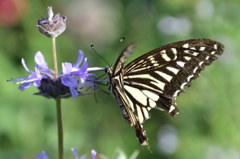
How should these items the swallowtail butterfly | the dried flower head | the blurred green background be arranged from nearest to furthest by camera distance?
the dried flower head
the swallowtail butterfly
the blurred green background

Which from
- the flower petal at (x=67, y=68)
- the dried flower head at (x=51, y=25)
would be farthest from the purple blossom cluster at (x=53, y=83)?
the dried flower head at (x=51, y=25)

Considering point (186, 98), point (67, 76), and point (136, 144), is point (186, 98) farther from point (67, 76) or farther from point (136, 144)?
point (67, 76)

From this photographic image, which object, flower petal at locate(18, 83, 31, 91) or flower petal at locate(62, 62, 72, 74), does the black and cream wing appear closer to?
flower petal at locate(62, 62, 72, 74)

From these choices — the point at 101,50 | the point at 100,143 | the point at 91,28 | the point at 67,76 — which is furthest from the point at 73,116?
the point at 67,76

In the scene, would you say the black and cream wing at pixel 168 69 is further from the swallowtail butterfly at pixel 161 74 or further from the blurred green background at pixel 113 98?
the blurred green background at pixel 113 98

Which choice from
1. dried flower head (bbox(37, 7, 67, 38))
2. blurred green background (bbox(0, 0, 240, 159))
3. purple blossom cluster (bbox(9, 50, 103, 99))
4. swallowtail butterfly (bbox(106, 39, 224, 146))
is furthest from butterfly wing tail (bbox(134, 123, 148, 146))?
blurred green background (bbox(0, 0, 240, 159))

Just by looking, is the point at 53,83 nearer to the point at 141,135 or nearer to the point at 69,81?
the point at 69,81

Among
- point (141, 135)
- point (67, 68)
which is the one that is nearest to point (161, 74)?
point (141, 135)

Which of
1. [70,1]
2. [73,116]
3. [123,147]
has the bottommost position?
[123,147]

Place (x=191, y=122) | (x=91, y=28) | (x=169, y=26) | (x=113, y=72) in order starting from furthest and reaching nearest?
(x=91, y=28) → (x=169, y=26) → (x=191, y=122) → (x=113, y=72)
